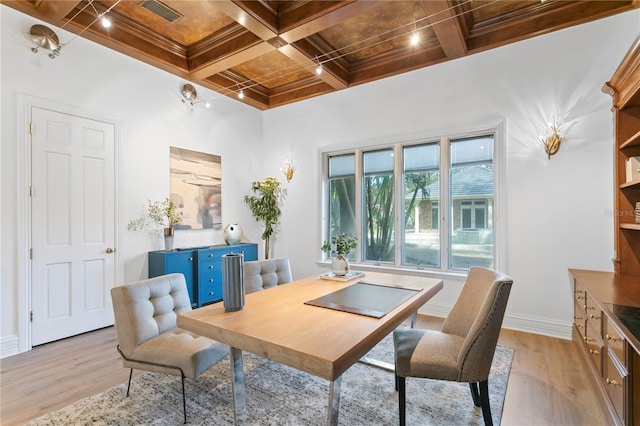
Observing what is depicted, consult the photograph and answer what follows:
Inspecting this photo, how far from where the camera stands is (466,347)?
1670 millimetres

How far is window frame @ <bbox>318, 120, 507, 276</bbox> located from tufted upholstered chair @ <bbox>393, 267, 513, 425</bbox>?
1.89 m

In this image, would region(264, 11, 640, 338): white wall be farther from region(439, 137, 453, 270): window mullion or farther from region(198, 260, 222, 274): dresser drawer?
region(198, 260, 222, 274): dresser drawer

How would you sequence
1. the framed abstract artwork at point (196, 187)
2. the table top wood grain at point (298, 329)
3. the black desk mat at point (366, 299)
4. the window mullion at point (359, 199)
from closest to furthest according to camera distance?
the table top wood grain at point (298, 329) < the black desk mat at point (366, 299) < the framed abstract artwork at point (196, 187) < the window mullion at point (359, 199)

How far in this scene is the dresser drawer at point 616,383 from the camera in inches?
63.0

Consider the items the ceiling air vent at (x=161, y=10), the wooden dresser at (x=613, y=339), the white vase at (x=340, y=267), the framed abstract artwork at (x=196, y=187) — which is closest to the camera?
the wooden dresser at (x=613, y=339)

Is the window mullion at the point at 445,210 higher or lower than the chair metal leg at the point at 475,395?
higher

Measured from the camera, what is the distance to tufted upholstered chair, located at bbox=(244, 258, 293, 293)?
2.69 meters

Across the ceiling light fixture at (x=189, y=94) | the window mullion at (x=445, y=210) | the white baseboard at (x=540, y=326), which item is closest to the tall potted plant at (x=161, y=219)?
the ceiling light fixture at (x=189, y=94)

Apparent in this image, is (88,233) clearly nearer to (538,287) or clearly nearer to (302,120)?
Answer: (302,120)

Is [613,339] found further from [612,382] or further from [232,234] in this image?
[232,234]

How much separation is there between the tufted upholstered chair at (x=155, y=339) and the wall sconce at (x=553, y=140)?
3.71 m

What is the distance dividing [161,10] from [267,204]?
2.97 metres

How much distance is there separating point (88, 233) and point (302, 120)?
3446 millimetres

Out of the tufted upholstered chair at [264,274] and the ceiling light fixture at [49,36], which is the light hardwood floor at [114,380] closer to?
the tufted upholstered chair at [264,274]
